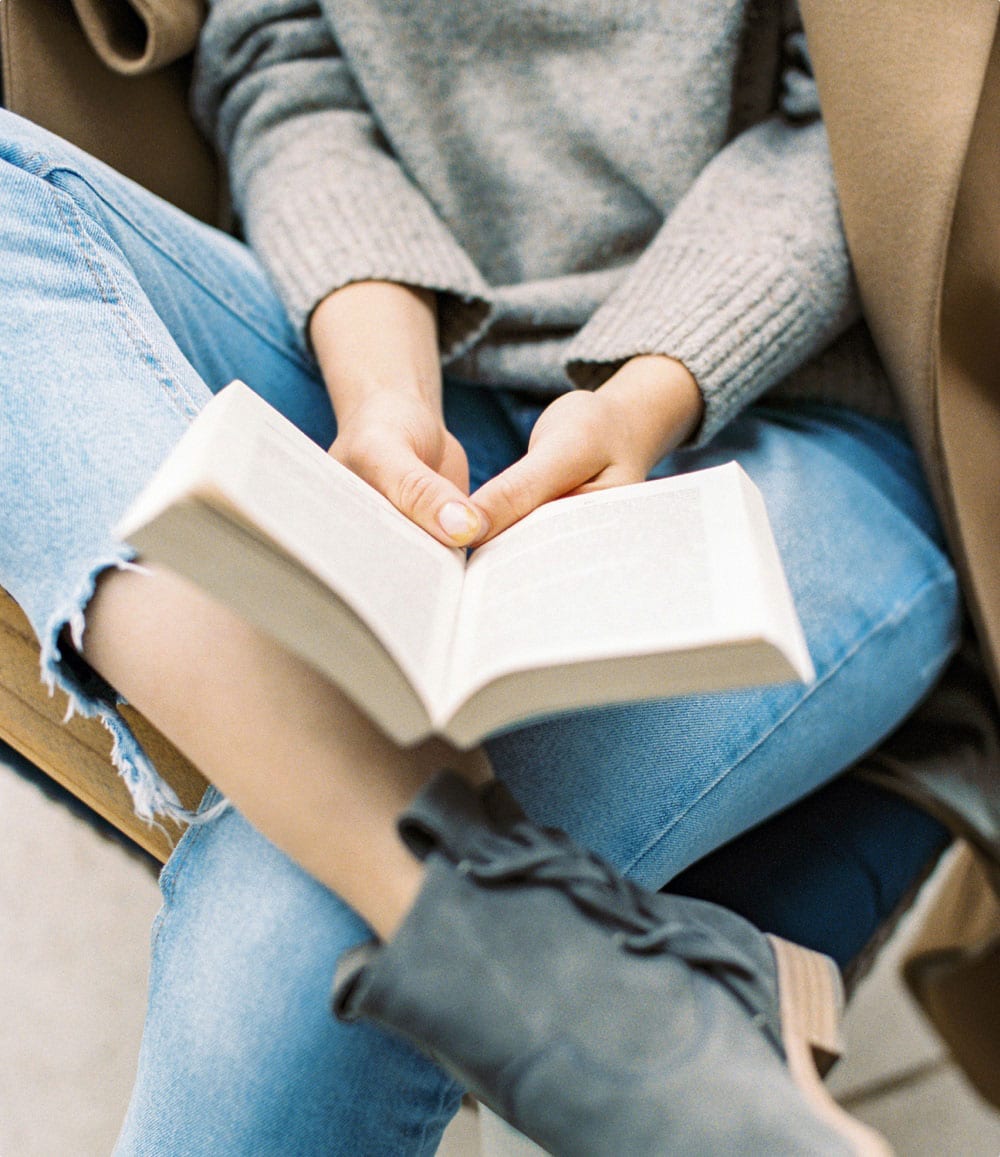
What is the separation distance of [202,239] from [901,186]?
44 cm

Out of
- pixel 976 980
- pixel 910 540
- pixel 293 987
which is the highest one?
pixel 293 987

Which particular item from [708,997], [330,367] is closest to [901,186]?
[330,367]

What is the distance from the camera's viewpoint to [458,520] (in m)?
0.40

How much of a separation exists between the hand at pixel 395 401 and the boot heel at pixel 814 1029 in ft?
0.74

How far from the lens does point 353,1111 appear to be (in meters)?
0.39

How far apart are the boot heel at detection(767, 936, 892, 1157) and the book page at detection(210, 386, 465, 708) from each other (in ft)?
0.63

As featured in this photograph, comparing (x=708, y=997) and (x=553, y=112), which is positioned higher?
(x=553, y=112)

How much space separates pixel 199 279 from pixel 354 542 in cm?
35

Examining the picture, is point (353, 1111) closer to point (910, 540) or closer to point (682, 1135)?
point (682, 1135)

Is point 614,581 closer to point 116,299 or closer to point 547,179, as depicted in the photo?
point 116,299

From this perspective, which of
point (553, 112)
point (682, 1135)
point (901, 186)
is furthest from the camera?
point (553, 112)

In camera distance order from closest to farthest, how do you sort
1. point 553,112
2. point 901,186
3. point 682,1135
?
point 682,1135 → point 901,186 → point 553,112

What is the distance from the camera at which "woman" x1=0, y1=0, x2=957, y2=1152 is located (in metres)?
0.33

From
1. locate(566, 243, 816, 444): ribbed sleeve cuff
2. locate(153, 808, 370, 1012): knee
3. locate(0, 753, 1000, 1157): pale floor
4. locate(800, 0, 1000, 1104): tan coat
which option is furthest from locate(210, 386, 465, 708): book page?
locate(0, 753, 1000, 1157): pale floor
